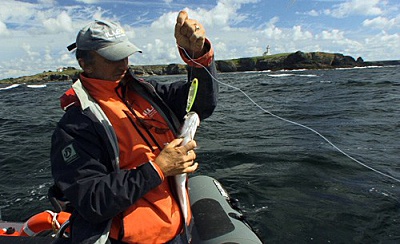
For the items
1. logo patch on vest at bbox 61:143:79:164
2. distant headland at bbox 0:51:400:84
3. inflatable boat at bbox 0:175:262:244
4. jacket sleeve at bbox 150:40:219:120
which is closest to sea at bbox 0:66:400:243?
jacket sleeve at bbox 150:40:219:120

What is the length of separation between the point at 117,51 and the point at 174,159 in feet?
3.00

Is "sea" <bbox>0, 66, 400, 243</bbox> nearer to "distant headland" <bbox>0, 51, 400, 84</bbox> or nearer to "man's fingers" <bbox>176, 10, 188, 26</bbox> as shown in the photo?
"man's fingers" <bbox>176, 10, 188, 26</bbox>

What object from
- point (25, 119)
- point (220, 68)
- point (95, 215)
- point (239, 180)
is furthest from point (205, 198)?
point (220, 68)

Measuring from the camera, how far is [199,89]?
2914 millimetres

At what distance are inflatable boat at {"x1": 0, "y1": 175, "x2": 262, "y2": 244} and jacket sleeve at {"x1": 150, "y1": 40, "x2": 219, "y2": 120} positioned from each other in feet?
4.48

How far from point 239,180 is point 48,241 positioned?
503 cm

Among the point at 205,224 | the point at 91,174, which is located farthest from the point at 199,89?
the point at 205,224

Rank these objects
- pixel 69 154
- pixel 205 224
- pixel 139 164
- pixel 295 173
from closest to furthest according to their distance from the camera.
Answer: pixel 69 154 < pixel 139 164 < pixel 205 224 < pixel 295 173

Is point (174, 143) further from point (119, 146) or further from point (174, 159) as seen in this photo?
point (119, 146)

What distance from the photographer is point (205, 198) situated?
4.40m

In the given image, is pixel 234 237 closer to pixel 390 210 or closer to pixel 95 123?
pixel 95 123

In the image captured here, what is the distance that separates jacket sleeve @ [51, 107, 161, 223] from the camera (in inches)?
82.9

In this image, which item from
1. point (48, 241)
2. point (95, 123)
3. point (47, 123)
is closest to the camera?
point (95, 123)

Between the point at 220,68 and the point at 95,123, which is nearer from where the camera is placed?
the point at 95,123
